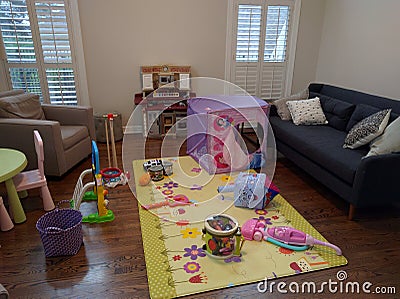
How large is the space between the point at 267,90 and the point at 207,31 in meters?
1.22

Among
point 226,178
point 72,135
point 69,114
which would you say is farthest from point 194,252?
point 69,114

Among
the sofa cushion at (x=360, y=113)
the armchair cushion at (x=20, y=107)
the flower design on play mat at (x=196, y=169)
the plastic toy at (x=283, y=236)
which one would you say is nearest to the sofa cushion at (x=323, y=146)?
the sofa cushion at (x=360, y=113)

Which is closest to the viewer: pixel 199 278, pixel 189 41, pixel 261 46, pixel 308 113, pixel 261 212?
pixel 199 278

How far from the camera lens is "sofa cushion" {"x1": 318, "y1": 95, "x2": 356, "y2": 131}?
309 centimetres

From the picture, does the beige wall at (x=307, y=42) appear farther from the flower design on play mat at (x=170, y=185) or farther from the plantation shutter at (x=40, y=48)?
the plantation shutter at (x=40, y=48)

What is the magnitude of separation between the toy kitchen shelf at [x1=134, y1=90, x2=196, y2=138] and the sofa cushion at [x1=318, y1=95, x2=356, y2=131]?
1693 millimetres

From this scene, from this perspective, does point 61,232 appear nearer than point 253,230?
Yes

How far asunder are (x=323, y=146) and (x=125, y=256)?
6.13 feet

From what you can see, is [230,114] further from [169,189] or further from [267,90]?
[267,90]

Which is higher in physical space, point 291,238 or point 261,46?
point 261,46

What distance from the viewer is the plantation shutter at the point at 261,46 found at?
4086mm

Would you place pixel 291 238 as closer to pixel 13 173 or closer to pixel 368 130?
pixel 368 130

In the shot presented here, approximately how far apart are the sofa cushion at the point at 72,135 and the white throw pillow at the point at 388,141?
2609 millimetres

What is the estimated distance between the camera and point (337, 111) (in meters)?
3.16
